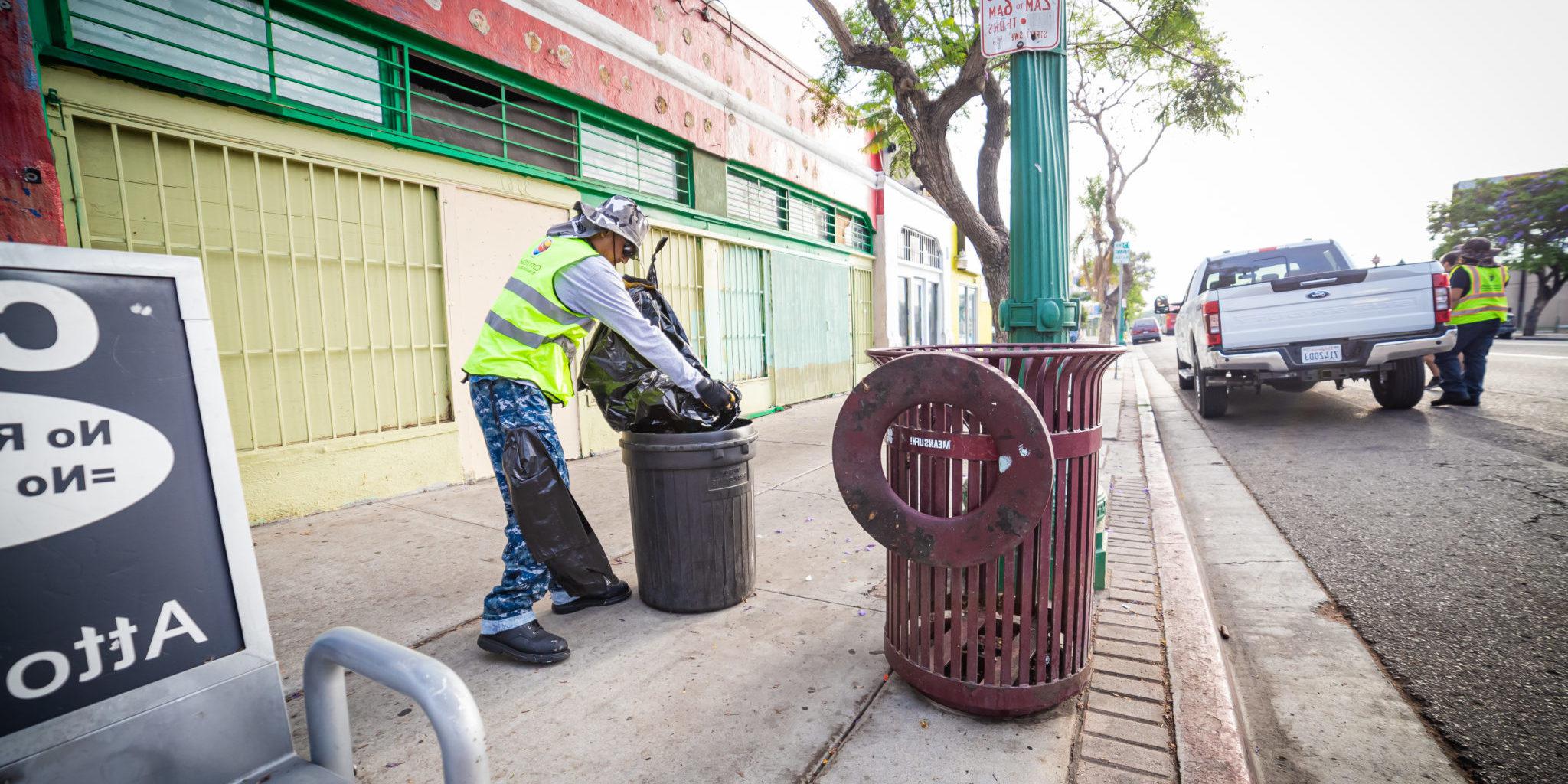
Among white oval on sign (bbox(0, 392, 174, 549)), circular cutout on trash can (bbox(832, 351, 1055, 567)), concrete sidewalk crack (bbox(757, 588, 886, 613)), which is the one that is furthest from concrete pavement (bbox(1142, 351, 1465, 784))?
white oval on sign (bbox(0, 392, 174, 549))

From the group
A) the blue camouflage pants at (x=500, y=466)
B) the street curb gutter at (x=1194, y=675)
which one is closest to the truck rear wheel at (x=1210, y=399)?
the street curb gutter at (x=1194, y=675)

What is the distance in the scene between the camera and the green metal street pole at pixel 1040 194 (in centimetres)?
321

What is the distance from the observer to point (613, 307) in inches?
112

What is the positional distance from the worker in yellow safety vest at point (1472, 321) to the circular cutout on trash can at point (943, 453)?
30.0 feet

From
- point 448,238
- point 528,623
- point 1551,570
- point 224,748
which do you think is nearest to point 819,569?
point 528,623

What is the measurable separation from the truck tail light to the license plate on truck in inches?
35.2

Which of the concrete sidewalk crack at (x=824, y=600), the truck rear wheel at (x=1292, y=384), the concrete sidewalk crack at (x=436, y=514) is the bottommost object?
the concrete sidewalk crack at (x=824, y=600)

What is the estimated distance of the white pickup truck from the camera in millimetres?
6902

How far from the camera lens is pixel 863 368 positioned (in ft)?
44.3

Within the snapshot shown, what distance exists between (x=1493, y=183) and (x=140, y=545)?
4858cm

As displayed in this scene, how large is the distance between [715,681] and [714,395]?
3.82 ft

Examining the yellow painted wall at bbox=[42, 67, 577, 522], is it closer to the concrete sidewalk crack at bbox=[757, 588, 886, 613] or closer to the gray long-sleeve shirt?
the gray long-sleeve shirt

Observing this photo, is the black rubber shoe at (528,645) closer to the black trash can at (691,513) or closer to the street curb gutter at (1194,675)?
the black trash can at (691,513)

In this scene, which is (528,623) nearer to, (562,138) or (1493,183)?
(562,138)
